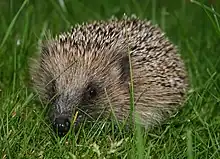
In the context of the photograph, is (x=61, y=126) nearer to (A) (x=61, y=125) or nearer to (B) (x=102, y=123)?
(A) (x=61, y=125)

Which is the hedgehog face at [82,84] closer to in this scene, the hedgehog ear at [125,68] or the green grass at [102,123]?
the hedgehog ear at [125,68]

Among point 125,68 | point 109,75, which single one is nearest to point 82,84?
point 109,75

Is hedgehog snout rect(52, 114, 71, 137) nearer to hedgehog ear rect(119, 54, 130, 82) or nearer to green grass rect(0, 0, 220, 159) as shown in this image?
green grass rect(0, 0, 220, 159)

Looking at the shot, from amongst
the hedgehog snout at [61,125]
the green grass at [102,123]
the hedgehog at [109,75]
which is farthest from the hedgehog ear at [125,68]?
the hedgehog snout at [61,125]

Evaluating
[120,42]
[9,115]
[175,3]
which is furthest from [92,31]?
[175,3]

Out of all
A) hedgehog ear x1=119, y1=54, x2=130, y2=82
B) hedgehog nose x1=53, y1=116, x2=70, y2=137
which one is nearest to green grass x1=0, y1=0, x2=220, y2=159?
hedgehog nose x1=53, y1=116, x2=70, y2=137

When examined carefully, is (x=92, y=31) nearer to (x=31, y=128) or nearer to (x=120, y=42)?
(x=120, y=42)

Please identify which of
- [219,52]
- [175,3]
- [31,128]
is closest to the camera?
[31,128]
